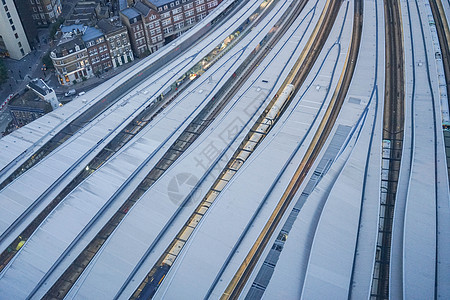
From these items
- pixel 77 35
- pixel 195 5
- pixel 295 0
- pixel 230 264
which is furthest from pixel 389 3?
pixel 230 264

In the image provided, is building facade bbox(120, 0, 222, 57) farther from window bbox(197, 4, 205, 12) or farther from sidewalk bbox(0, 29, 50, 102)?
sidewalk bbox(0, 29, 50, 102)

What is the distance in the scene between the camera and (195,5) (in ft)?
355

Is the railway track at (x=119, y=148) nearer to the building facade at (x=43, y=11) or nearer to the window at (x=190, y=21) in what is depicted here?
the window at (x=190, y=21)

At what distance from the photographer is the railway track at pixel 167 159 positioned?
54.7m

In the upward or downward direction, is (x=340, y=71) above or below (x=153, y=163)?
above

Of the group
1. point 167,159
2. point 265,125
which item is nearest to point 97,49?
point 167,159

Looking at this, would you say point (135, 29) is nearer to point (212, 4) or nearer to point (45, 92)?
point (212, 4)

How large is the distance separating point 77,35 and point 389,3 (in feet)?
243

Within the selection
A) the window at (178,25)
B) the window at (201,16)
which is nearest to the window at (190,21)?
the window at (201,16)

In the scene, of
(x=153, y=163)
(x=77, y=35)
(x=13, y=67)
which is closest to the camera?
(x=153, y=163)

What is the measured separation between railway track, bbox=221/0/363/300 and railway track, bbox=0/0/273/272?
1882 cm

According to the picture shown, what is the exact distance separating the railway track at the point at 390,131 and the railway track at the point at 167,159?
86.5 feet

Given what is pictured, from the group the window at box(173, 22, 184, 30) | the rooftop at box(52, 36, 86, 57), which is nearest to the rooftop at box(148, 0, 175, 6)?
the window at box(173, 22, 184, 30)

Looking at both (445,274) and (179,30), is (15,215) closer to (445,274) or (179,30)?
(445,274)
